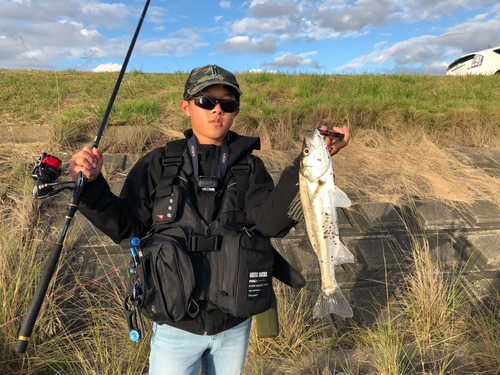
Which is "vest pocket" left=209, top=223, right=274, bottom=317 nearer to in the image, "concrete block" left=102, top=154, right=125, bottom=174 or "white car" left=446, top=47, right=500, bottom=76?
"concrete block" left=102, top=154, right=125, bottom=174

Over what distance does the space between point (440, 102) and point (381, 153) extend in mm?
4558

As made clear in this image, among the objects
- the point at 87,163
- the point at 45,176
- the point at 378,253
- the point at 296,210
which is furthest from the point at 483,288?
the point at 45,176

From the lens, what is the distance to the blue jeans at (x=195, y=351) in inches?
69.8

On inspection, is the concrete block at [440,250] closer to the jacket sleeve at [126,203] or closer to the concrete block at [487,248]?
the concrete block at [487,248]

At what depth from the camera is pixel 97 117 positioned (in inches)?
267

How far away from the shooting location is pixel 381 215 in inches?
194

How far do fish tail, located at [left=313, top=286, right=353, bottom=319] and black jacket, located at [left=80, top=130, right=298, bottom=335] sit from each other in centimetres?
44

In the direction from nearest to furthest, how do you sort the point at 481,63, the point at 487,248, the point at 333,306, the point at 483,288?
the point at 333,306
the point at 483,288
the point at 487,248
the point at 481,63

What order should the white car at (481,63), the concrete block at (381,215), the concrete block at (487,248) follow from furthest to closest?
the white car at (481,63), the concrete block at (381,215), the concrete block at (487,248)

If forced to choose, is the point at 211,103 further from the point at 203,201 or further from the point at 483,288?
the point at 483,288

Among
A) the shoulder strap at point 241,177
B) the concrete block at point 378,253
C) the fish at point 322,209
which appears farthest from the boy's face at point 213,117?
the concrete block at point 378,253

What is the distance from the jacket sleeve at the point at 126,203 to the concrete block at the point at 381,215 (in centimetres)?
370

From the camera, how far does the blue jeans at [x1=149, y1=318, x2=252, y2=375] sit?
1.77 m

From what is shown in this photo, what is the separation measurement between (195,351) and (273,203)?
946 mm
